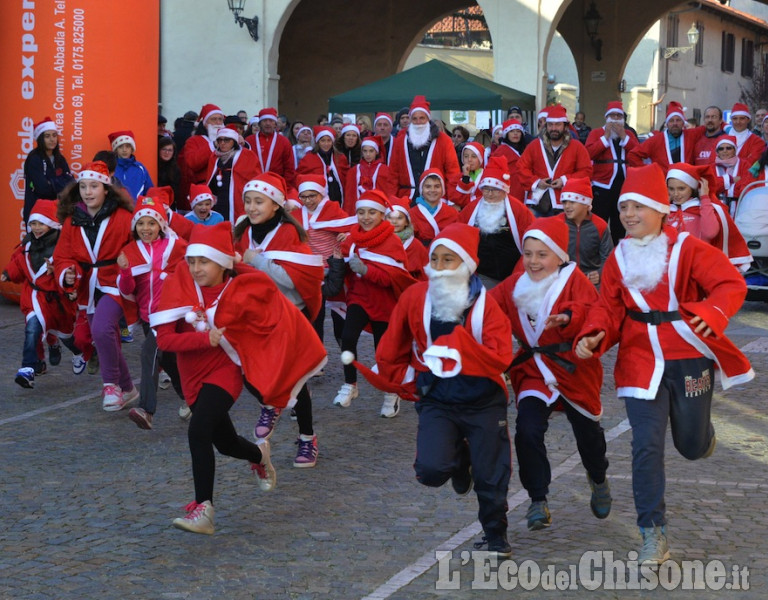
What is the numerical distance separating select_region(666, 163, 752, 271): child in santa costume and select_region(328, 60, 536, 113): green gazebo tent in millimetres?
11131

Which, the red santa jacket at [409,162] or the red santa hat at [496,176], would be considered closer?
Result: the red santa hat at [496,176]

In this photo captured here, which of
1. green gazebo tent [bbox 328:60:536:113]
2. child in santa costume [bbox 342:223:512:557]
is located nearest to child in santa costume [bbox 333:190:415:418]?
child in santa costume [bbox 342:223:512:557]

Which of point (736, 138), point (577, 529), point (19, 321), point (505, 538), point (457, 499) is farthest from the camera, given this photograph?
point (736, 138)

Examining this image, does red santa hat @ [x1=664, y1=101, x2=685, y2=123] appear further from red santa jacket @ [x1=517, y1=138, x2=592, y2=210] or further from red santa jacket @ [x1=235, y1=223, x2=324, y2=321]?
red santa jacket @ [x1=235, y1=223, x2=324, y2=321]

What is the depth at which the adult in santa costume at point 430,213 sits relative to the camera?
10734mm

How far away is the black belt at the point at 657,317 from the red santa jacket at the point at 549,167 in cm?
758

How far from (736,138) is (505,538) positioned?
456 inches

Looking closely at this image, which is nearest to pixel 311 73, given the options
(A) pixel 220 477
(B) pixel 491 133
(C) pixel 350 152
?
(B) pixel 491 133

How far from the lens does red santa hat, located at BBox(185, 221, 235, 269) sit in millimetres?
6527

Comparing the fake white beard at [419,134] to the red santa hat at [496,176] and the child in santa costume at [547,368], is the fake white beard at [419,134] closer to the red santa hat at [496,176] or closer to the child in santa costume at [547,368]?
the red santa hat at [496,176]

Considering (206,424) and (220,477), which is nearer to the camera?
(206,424)

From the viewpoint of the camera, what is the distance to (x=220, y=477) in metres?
7.48

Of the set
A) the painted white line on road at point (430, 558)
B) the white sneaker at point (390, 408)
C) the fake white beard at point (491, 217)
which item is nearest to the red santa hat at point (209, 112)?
the fake white beard at point (491, 217)

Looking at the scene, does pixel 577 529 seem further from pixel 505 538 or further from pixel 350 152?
pixel 350 152
